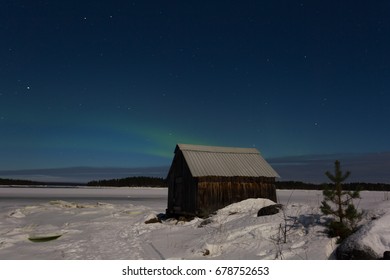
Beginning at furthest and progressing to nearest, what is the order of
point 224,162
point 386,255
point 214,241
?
1. point 224,162
2. point 214,241
3. point 386,255

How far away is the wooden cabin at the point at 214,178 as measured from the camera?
20734mm

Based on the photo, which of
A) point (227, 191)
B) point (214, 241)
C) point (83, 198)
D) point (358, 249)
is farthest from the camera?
point (83, 198)

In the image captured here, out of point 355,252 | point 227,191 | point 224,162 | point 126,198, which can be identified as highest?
point 224,162

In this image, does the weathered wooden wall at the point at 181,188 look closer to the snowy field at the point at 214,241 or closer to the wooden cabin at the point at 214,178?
the wooden cabin at the point at 214,178

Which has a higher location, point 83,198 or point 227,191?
point 227,191

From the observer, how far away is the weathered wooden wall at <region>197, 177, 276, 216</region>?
20.6 meters

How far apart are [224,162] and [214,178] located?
1.90m

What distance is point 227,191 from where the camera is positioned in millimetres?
21109

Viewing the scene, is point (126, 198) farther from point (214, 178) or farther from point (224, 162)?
point (214, 178)

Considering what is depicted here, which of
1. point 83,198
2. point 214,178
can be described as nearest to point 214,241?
point 214,178

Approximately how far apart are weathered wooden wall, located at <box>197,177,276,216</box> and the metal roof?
35 cm
